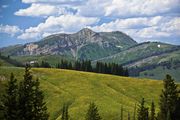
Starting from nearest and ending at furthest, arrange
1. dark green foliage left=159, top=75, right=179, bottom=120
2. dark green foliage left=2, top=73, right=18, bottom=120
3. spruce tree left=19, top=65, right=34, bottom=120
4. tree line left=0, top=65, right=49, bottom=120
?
dark green foliage left=2, top=73, right=18, bottom=120 → tree line left=0, top=65, right=49, bottom=120 → spruce tree left=19, top=65, right=34, bottom=120 → dark green foliage left=159, top=75, right=179, bottom=120

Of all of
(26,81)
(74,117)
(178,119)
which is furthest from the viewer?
(74,117)

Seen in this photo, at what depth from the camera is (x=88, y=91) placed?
497ft

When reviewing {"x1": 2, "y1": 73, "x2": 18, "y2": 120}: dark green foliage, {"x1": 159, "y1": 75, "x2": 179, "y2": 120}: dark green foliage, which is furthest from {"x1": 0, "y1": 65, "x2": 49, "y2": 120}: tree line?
{"x1": 159, "y1": 75, "x2": 179, "y2": 120}: dark green foliage

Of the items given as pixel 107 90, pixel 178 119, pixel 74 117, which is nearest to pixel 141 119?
pixel 178 119

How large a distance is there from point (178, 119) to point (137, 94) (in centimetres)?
9322

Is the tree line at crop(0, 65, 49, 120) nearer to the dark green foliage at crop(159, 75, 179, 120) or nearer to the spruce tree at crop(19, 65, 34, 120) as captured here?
the spruce tree at crop(19, 65, 34, 120)

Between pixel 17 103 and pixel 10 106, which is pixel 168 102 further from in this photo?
pixel 10 106

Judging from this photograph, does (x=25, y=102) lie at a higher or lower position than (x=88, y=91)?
higher

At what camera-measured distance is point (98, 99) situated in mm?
142375

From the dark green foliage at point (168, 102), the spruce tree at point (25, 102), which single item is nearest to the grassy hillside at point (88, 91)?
the dark green foliage at point (168, 102)

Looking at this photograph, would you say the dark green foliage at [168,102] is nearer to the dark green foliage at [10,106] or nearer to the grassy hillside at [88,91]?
the dark green foliage at [10,106]

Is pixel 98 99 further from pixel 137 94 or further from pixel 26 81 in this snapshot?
pixel 26 81

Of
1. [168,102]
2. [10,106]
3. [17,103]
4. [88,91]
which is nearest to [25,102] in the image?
[17,103]

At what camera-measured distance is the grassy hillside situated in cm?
13065
